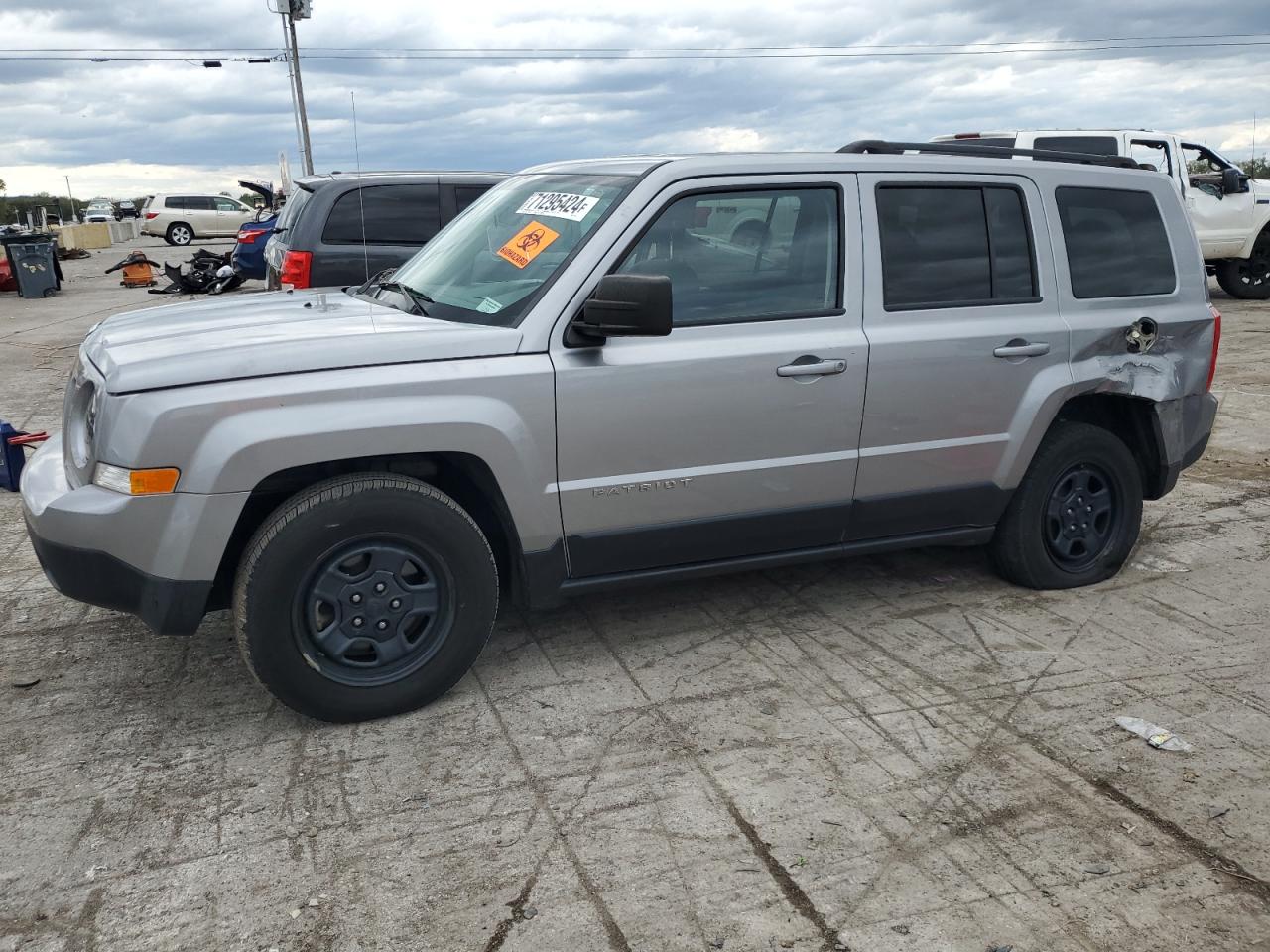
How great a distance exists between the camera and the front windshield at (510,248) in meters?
3.99

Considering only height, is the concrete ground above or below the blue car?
below

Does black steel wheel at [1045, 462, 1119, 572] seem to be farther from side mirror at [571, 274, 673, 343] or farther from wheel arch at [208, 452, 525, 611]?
wheel arch at [208, 452, 525, 611]

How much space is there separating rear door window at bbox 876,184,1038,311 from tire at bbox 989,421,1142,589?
73cm

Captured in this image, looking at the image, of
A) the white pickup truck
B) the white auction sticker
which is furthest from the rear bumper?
the white pickup truck

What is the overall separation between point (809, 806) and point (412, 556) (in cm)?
150

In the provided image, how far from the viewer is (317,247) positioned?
9.21 metres

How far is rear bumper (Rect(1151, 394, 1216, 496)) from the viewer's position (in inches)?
197

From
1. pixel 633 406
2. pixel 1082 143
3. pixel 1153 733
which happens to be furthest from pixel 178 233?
pixel 1153 733

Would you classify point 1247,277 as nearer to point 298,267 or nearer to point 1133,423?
point 1133,423

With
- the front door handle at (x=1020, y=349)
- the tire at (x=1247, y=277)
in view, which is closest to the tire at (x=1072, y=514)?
the front door handle at (x=1020, y=349)

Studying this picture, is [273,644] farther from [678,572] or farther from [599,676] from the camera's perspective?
[678,572]

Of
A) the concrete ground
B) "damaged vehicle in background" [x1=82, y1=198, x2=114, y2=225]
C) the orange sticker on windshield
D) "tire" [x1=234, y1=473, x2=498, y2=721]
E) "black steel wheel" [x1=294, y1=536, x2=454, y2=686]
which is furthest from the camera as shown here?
"damaged vehicle in background" [x1=82, y1=198, x2=114, y2=225]

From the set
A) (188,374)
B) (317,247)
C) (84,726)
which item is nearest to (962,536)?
(188,374)

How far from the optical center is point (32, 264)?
1995cm
